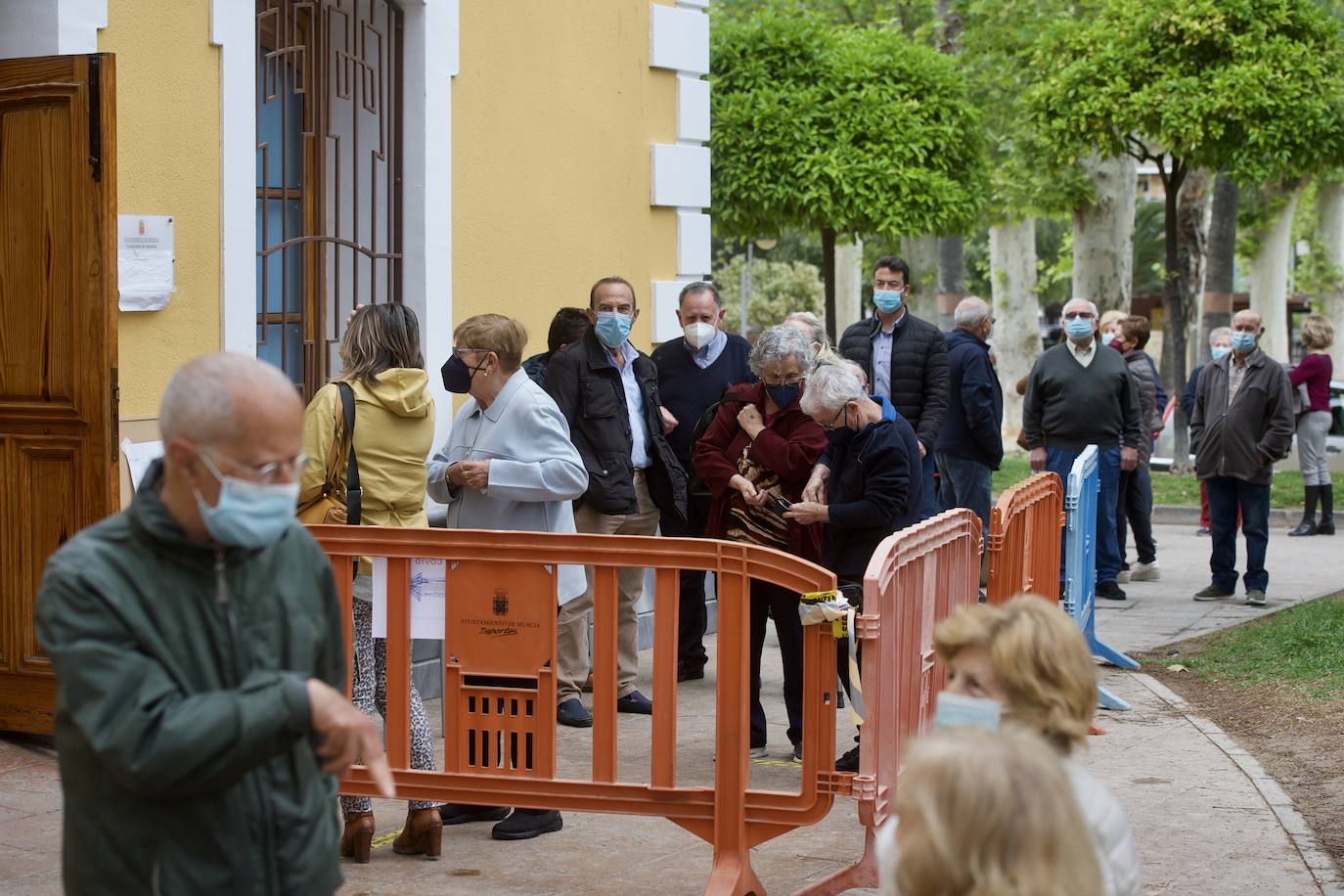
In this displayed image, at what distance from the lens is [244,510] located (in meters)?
2.76

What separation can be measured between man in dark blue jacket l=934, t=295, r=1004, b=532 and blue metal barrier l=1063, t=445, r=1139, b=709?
1.10 metres

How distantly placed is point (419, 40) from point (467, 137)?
0.60 m

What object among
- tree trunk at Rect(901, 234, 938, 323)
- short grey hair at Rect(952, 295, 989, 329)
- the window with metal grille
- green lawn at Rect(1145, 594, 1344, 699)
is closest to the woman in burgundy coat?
the window with metal grille

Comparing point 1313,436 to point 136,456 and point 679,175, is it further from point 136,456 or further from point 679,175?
point 136,456

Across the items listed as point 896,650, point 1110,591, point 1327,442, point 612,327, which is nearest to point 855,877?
point 896,650

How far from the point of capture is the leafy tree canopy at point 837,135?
18.1 meters

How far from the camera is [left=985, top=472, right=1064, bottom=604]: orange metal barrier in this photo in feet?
23.9

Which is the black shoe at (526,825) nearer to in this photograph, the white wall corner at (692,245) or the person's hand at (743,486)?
the person's hand at (743,486)

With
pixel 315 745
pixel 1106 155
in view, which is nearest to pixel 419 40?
pixel 315 745

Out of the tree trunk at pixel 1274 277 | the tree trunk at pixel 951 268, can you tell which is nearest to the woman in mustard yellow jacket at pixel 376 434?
the tree trunk at pixel 951 268

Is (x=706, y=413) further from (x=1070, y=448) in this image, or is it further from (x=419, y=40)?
(x=1070, y=448)

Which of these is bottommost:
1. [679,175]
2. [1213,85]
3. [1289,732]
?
[1289,732]

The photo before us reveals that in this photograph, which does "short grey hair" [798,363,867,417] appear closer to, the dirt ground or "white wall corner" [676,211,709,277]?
the dirt ground

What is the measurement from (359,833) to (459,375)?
1.86 meters
